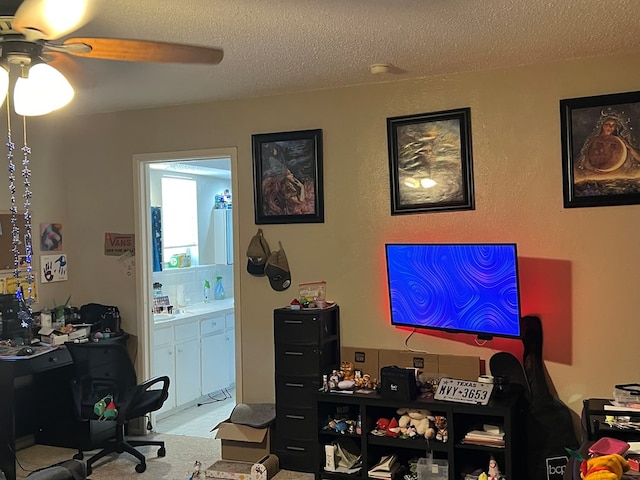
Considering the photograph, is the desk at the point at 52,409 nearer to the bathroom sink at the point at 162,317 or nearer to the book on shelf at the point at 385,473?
the bathroom sink at the point at 162,317

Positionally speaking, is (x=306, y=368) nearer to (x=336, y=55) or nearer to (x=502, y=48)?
(x=336, y=55)

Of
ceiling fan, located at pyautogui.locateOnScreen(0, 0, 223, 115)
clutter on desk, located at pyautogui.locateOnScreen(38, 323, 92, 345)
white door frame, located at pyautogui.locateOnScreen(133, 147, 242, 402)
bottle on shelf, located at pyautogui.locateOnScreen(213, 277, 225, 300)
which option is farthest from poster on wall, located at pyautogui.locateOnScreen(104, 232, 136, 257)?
ceiling fan, located at pyautogui.locateOnScreen(0, 0, 223, 115)

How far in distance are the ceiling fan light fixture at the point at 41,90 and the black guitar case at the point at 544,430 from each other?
8.95 feet

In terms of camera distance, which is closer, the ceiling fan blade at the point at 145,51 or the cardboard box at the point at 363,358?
the ceiling fan blade at the point at 145,51

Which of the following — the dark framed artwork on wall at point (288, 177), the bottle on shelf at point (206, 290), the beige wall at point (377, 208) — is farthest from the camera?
the bottle on shelf at point (206, 290)

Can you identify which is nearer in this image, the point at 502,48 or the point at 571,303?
the point at 502,48

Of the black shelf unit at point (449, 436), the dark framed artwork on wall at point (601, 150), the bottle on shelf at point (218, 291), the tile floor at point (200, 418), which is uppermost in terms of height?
the dark framed artwork on wall at point (601, 150)

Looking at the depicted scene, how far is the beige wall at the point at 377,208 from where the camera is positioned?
11.7 feet

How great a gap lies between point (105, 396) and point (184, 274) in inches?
80.9

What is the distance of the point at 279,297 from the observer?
4379 mm

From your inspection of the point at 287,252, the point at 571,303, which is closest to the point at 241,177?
the point at 287,252

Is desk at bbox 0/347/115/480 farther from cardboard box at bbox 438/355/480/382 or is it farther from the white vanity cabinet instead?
cardboard box at bbox 438/355/480/382

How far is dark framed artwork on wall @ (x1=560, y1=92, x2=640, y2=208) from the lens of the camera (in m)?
3.47

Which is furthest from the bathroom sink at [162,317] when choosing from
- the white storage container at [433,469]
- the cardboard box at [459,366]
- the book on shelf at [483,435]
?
the book on shelf at [483,435]
